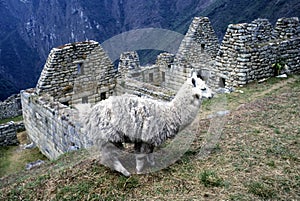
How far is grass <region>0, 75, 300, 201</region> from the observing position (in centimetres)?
481

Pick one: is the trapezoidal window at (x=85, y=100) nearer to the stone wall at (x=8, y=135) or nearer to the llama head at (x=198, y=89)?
the stone wall at (x=8, y=135)

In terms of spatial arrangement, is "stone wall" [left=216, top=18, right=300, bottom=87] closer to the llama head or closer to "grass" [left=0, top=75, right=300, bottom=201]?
"grass" [left=0, top=75, right=300, bottom=201]

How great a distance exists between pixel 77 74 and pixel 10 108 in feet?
49.7

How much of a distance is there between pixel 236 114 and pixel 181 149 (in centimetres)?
262

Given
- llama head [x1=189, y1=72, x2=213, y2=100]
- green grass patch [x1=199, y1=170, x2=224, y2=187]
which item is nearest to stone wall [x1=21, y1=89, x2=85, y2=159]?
llama head [x1=189, y1=72, x2=213, y2=100]

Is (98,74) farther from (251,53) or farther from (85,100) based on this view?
(251,53)

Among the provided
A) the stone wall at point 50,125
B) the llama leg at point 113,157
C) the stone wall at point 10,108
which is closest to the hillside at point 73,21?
the stone wall at point 10,108

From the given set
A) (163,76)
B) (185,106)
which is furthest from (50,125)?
(163,76)

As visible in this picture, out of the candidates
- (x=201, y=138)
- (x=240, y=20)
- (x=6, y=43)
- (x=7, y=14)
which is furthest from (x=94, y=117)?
(x=7, y=14)

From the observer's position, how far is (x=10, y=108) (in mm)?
25484

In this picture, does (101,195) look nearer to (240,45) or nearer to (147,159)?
(147,159)

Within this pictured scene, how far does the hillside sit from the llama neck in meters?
38.5

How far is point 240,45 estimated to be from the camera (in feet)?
37.6

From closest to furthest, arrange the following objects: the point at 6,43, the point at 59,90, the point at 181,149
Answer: the point at 181,149 → the point at 59,90 → the point at 6,43
